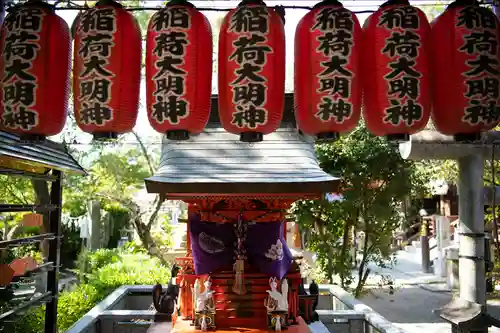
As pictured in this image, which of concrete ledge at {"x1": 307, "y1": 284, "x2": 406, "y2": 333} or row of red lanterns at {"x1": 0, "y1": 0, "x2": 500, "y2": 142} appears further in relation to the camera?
concrete ledge at {"x1": 307, "y1": 284, "x2": 406, "y2": 333}

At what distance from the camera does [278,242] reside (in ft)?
24.1

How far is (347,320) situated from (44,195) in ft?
Answer: 26.3

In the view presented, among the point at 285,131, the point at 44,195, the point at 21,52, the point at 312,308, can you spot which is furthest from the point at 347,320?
the point at 44,195

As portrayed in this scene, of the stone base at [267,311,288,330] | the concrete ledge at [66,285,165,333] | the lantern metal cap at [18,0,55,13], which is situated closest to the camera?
the lantern metal cap at [18,0,55,13]

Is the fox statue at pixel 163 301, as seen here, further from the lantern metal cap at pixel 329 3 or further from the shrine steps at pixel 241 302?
the lantern metal cap at pixel 329 3

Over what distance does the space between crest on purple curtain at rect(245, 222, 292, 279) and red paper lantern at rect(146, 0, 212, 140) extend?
165 inches

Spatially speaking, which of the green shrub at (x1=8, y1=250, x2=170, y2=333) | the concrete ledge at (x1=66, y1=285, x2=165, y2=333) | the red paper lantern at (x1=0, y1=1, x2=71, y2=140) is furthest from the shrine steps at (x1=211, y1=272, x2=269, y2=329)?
the red paper lantern at (x1=0, y1=1, x2=71, y2=140)

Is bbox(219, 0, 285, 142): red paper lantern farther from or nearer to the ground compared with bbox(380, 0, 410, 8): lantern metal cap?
nearer to the ground

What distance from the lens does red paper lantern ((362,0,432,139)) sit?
338 centimetres

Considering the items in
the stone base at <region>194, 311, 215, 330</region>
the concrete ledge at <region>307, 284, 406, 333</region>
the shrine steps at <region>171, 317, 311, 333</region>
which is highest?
the stone base at <region>194, 311, 215, 330</region>

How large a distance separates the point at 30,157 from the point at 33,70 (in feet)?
9.72

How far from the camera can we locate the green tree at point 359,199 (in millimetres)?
11258

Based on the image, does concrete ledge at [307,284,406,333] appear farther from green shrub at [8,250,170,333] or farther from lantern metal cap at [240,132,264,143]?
green shrub at [8,250,170,333]

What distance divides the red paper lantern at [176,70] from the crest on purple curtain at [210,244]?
4.14 metres
